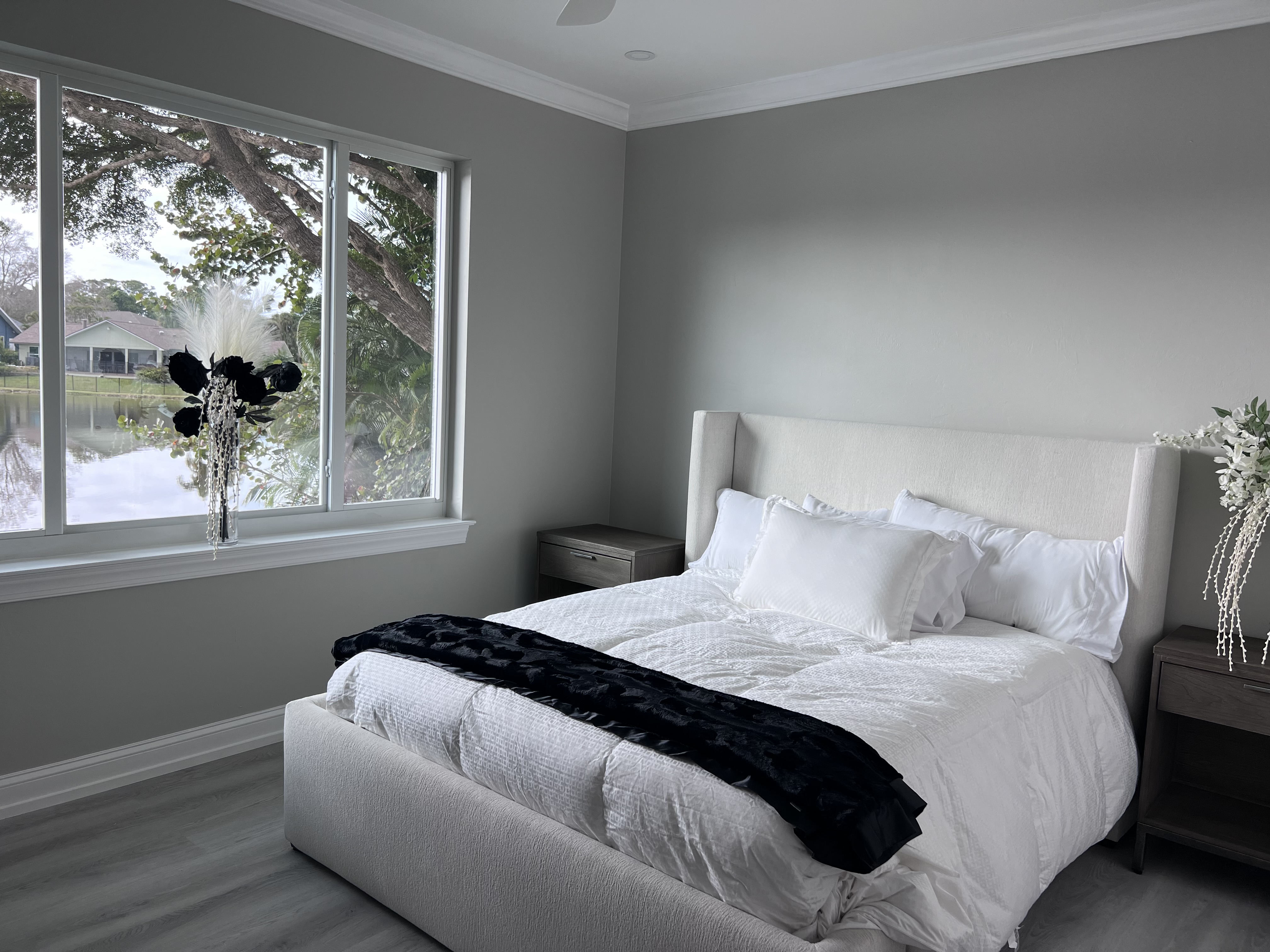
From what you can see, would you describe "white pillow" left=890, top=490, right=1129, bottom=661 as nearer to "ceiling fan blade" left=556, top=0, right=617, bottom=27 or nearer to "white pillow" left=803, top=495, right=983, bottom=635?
"white pillow" left=803, top=495, right=983, bottom=635

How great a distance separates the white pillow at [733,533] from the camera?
3697 mm

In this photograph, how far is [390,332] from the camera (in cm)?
385

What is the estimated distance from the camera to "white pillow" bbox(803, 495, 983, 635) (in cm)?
296

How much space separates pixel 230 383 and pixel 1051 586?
2.82 metres

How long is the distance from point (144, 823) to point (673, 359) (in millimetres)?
2842

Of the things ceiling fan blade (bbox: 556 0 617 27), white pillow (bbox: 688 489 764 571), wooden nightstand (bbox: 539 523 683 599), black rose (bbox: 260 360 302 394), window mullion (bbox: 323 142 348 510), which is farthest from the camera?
wooden nightstand (bbox: 539 523 683 599)

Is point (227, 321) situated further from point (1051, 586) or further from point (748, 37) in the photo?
point (1051, 586)

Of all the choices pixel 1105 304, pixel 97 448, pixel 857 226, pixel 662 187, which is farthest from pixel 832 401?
pixel 97 448

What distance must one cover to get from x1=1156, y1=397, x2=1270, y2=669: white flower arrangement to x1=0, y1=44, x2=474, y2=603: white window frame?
276cm

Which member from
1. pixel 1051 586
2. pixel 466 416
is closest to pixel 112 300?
pixel 466 416

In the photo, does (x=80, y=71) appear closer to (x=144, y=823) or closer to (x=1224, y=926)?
(x=144, y=823)

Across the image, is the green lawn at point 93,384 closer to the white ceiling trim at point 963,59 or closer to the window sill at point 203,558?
the window sill at point 203,558

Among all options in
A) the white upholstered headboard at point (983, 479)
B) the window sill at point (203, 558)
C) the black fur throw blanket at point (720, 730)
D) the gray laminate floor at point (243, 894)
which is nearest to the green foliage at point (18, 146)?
the window sill at point (203, 558)

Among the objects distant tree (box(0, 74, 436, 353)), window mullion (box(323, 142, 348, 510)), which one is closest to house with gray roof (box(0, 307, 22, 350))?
distant tree (box(0, 74, 436, 353))
